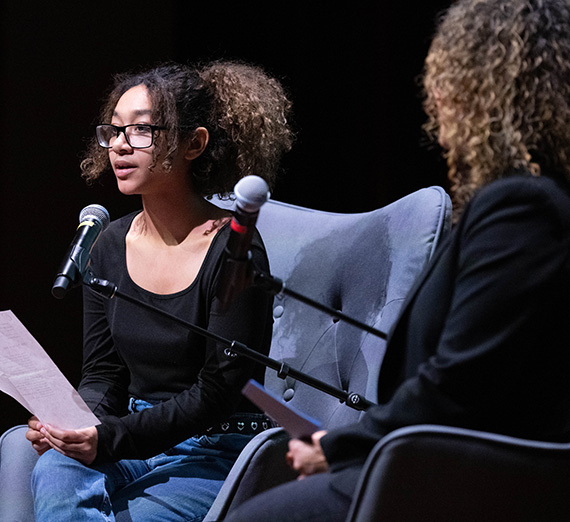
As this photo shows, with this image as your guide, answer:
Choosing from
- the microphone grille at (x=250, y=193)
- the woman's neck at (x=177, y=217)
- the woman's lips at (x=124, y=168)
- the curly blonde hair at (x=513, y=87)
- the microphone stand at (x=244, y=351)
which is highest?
the curly blonde hair at (x=513, y=87)

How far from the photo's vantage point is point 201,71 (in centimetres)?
203

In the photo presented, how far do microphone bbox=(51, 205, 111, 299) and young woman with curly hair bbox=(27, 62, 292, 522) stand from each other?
0.84 feet

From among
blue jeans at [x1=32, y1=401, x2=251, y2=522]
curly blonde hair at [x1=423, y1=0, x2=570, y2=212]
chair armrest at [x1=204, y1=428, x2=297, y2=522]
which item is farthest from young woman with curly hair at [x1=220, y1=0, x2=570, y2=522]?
blue jeans at [x1=32, y1=401, x2=251, y2=522]

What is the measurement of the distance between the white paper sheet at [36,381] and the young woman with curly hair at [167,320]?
0.11ft

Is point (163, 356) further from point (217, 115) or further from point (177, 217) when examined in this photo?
point (217, 115)

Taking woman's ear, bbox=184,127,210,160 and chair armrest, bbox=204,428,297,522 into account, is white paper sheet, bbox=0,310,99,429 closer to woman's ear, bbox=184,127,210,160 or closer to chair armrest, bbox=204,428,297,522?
chair armrest, bbox=204,428,297,522

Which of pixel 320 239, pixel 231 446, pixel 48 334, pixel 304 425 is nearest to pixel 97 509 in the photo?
pixel 231 446

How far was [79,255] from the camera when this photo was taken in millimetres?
1423

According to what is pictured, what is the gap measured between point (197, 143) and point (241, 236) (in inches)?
28.4

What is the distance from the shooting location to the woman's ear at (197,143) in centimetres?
187

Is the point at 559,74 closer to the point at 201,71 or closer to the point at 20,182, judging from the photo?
the point at 201,71

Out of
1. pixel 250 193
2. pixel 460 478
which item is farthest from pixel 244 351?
pixel 460 478

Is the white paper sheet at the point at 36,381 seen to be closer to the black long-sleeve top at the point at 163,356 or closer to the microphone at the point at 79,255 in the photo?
the black long-sleeve top at the point at 163,356

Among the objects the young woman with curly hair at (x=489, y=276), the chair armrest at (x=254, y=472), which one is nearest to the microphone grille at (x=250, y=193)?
the young woman with curly hair at (x=489, y=276)
